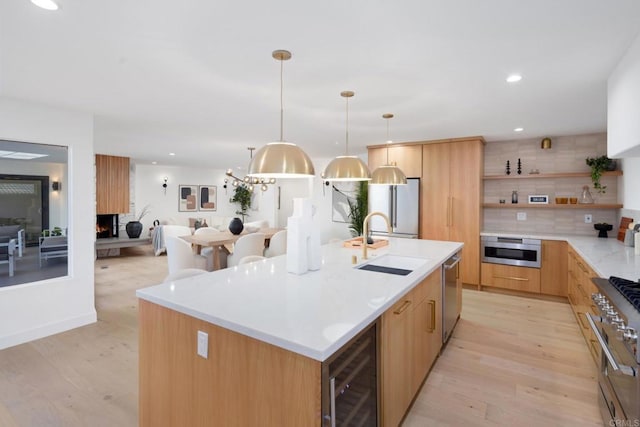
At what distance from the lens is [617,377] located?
68.1 inches

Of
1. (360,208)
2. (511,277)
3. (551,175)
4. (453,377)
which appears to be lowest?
(453,377)

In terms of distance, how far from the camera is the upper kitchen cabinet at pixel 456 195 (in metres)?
4.89

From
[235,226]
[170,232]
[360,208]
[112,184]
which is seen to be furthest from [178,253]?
[112,184]

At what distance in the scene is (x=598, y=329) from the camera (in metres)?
2.00

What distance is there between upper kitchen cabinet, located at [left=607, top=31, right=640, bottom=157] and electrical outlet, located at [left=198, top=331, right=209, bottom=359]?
258 centimetres

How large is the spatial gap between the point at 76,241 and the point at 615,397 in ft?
15.1

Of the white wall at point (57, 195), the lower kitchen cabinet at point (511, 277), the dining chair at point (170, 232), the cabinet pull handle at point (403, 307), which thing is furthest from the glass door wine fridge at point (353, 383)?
the dining chair at point (170, 232)

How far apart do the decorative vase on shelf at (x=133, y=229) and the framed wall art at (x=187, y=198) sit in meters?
1.61

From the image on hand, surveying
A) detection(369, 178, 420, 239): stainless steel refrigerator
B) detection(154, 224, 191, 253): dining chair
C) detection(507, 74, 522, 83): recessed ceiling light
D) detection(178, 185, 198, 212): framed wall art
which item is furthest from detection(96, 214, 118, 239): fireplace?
detection(507, 74, 522, 83): recessed ceiling light

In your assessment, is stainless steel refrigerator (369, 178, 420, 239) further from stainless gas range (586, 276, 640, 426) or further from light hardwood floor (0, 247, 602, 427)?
stainless gas range (586, 276, 640, 426)

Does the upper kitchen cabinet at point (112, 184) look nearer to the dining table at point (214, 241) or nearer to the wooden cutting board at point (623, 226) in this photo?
the dining table at point (214, 241)

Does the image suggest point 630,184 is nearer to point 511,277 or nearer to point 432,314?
point 511,277

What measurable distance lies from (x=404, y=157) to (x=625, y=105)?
3.36m

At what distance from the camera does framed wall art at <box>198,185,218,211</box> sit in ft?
33.1
